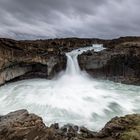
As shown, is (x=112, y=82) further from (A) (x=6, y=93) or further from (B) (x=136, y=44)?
(A) (x=6, y=93)

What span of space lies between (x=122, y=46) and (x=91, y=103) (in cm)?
1794

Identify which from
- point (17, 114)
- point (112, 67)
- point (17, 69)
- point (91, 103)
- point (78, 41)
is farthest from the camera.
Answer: point (78, 41)

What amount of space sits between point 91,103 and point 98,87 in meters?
7.52

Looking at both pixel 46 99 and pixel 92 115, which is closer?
pixel 92 115

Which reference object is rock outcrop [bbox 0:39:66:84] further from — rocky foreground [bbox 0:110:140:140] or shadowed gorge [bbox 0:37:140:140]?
rocky foreground [bbox 0:110:140:140]

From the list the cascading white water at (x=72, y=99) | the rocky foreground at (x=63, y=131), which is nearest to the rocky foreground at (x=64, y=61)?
the cascading white water at (x=72, y=99)

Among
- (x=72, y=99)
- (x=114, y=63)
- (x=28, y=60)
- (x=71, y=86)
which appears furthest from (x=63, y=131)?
(x=114, y=63)

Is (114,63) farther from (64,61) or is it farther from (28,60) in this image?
(28,60)

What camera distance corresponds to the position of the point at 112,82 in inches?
1491

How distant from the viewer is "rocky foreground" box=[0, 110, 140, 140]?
13.6m

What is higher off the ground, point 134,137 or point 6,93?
point 134,137

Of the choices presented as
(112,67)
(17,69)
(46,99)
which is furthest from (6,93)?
(112,67)

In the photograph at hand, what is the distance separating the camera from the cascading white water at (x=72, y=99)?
2170 cm

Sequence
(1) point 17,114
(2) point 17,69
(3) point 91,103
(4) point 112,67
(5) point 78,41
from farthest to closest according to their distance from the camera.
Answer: (5) point 78,41, (4) point 112,67, (2) point 17,69, (3) point 91,103, (1) point 17,114
